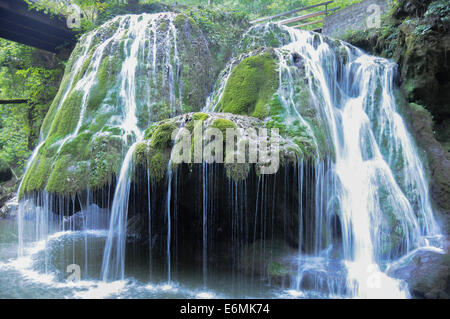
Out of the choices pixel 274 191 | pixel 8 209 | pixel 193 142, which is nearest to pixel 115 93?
pixel 193 142

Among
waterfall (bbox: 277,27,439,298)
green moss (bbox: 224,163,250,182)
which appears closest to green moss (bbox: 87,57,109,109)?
green moss (bbox: 224,163,250,182)

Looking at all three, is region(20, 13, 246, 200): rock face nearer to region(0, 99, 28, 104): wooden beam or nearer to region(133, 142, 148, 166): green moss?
region(133, 142, 148, 166): green moss

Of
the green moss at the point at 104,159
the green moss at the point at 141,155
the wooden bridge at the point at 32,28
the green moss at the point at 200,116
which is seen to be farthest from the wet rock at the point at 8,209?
the green moss at the point at 200,116

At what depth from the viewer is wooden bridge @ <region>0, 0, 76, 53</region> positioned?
427 inches

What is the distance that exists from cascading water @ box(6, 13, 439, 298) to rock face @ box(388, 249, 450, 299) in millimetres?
216

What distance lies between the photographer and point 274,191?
17.5 feet

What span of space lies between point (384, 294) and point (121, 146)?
5.82m

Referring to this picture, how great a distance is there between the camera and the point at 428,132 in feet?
24.4

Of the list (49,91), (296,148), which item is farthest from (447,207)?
(49,91)

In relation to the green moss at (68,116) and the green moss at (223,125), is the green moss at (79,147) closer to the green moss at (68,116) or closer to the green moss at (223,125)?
the green moss at (68,116)

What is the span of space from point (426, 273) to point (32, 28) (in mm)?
15101

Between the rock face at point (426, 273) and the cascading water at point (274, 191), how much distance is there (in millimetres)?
216

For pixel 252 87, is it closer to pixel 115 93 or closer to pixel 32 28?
pixel 115 93
